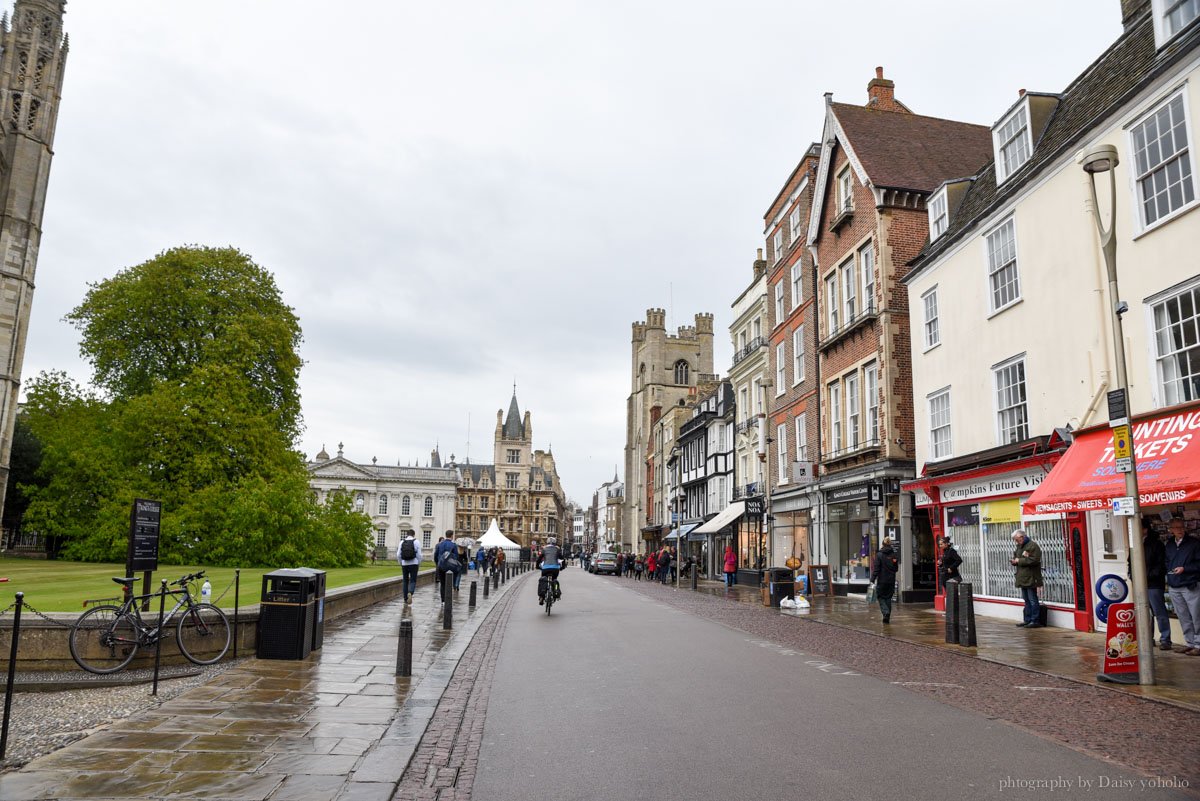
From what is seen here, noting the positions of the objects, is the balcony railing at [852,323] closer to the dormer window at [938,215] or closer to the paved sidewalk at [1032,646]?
the dormer window at [938,215]

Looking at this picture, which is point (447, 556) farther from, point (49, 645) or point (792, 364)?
point (792, 364)

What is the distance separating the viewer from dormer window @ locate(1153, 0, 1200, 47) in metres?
12.7

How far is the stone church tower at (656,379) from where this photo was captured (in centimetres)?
8812

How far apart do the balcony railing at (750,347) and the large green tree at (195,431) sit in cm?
1953

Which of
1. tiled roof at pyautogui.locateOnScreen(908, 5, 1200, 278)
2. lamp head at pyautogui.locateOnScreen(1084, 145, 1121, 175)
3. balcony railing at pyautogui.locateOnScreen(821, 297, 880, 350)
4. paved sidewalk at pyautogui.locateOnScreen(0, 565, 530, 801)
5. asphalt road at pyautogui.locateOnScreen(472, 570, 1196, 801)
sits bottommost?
asphalt road at pyautogui.locateOnScreen(472, 570, 1196, 801)

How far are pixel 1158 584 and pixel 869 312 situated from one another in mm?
12893

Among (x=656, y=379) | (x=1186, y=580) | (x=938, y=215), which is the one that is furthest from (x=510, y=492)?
(x=1186, y=580)

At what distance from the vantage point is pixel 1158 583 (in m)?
11.7

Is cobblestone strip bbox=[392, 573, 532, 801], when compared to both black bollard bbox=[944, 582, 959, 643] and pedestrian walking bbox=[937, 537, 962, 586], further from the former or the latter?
pedestrian walking bbox=[937, 537, 962, 586]

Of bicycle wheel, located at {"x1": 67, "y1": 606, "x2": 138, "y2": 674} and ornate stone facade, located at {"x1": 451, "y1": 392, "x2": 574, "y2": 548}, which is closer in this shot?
bicycle wheel, located at {"x1": 67, "y1": 606, "x2": 138, "y2": 674}

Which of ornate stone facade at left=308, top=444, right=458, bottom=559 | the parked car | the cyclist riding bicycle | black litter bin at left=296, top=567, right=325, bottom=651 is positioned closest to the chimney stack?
the cyclist riding bicycle

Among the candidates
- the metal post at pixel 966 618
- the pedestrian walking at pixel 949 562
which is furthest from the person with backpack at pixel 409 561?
the metal post at pixel 966 618

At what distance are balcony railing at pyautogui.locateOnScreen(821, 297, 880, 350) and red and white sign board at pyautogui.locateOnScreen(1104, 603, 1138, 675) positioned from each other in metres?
14.9

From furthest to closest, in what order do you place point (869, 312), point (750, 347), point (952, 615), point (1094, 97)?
point (750, 347) < point (869, 312) < point (1094, 97) < point (952, 615)
